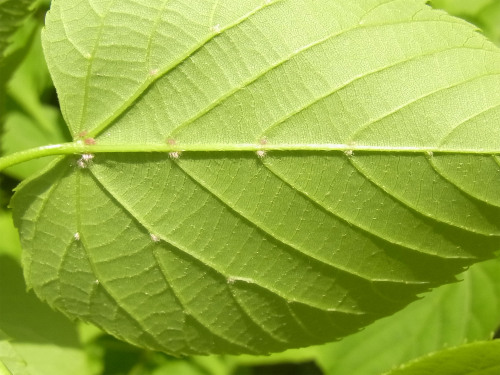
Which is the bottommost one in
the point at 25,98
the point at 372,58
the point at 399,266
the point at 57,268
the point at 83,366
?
the point at 83,366

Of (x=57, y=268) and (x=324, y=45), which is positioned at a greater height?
(x=324, y=45)

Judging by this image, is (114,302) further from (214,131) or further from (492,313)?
(492,313)

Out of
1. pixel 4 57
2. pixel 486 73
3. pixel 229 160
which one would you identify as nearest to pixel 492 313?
pixel 486 73

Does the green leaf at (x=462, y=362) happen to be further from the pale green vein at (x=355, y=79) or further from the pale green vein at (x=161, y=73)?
the pale green vein at (x=161, y=73)

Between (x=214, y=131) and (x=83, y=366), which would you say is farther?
(x=83, y=366)

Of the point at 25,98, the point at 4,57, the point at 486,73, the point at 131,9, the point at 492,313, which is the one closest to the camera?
the point at 486,73

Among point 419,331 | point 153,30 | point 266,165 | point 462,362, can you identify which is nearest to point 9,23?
point 153,30

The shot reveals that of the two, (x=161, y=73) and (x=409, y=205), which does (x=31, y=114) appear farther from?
(x=409, y=205)
